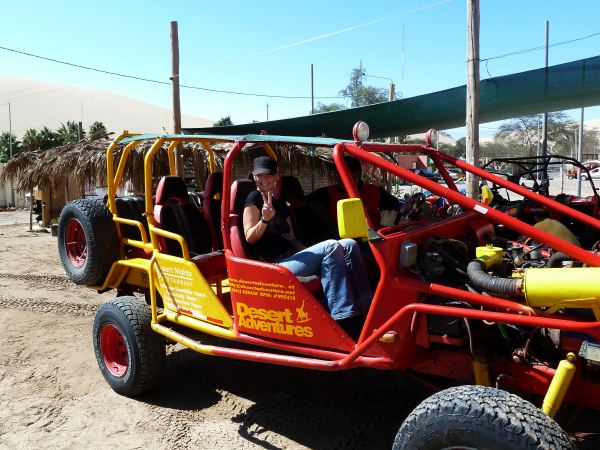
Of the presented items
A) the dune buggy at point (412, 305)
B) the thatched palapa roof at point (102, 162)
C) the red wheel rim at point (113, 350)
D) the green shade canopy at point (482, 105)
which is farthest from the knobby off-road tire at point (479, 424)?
the thatched palapa roof at point (102, 162)

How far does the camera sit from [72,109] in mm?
112000

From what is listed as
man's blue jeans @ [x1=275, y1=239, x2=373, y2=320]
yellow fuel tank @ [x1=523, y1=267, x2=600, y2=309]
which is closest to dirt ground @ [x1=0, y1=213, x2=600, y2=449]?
man's blue jeans @ [x1=275, y1=239, x2=373, y2=320]

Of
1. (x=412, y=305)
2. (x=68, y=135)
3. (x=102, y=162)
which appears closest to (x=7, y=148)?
(x=68, y=135)

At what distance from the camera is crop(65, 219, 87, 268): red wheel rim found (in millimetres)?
5164

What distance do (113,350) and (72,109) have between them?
118955 millimetres

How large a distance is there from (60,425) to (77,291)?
4438 millimetres

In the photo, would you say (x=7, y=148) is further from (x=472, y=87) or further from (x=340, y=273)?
(x=340, y=273)

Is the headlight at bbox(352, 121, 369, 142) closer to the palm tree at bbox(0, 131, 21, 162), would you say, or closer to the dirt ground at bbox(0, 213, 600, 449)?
the dirt ground at bbox(0, 213, 600, 449)

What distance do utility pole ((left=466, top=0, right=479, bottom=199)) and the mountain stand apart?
8919 centimetres

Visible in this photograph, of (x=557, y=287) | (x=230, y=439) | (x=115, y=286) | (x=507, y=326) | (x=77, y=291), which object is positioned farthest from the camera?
(x=77, y=291)

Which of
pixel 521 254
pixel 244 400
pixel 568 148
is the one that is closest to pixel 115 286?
pixel 244 400

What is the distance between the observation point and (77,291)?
8039mm

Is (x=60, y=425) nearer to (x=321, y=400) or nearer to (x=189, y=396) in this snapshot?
(x=189, y=396)

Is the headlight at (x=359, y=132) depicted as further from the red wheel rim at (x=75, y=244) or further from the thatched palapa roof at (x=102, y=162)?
the thatched palapa roof at (x=102, y=162)
